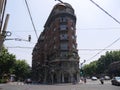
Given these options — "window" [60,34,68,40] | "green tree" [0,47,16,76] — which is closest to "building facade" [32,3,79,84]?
"window" [60,34,68,40]

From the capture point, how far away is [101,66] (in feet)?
399

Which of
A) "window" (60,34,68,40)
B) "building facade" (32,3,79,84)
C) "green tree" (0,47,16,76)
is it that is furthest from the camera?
"window" (60,34,68,40)

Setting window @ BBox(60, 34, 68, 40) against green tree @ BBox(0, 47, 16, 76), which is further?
window @ BBox(60, 34, 68, 40)

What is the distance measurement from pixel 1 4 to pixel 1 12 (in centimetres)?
30

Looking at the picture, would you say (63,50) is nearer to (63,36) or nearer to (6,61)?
(63,36)

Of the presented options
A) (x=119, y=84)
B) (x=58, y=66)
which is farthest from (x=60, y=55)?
(x=119, y=84)

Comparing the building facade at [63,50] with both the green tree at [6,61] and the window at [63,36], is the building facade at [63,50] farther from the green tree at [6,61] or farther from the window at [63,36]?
the green tree at [6,61]

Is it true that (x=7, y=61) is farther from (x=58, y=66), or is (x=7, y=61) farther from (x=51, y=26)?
(x=51, y=26)

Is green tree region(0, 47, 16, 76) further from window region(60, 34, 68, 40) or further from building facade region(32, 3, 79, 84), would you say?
window region(60, 34, 68, 40)

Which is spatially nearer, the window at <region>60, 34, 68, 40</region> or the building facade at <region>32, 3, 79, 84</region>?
the building facade at <region>32, 3, 79, 84</region>

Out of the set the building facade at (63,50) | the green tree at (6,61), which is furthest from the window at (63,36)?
the green tree at (6,61)

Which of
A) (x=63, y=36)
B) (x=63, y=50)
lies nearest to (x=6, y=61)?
(x=63, y=50)

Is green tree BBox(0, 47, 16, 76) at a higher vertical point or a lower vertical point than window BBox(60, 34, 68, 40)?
lower

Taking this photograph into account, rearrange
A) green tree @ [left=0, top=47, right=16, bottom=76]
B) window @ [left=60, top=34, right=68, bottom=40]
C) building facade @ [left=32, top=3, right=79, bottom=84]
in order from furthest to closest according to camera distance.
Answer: window @ [left=60, top=34, right=68, bottom=40] → building facade @ [left=32, top=3, right=79, bottom=84] → green tree @ [left=0, top=47, right=16, bottom=76]
